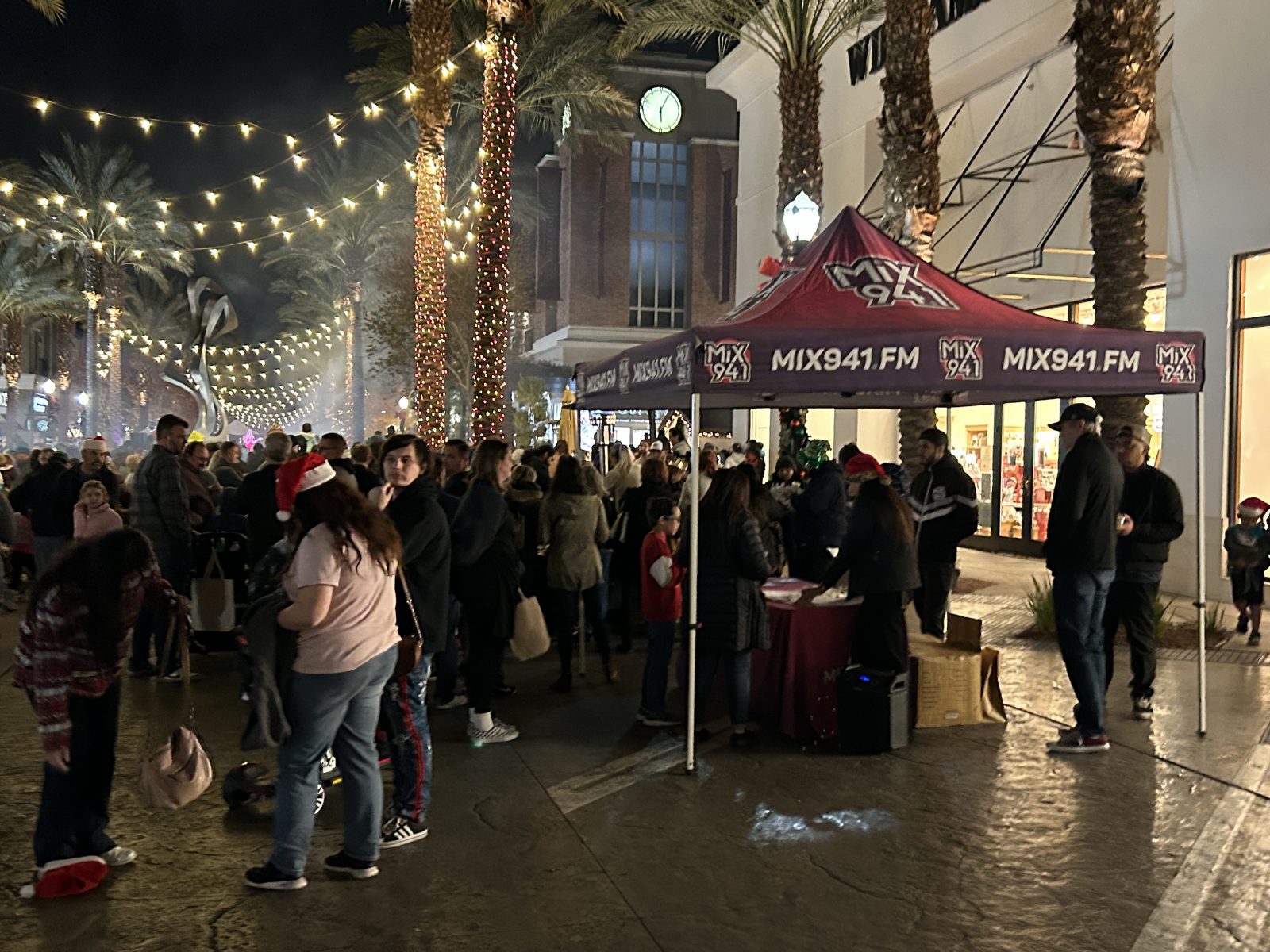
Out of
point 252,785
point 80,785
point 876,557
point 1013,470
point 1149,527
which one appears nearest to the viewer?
point 80,785

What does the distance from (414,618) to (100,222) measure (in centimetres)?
4213

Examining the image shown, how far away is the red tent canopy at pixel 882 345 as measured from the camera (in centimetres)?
641

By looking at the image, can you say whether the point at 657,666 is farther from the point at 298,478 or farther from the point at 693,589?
the point at 298,478

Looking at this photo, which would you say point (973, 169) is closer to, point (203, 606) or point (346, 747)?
point (203, 606)

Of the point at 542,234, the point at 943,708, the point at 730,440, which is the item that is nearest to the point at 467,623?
the point at 943,708

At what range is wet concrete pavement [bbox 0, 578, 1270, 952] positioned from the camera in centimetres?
431

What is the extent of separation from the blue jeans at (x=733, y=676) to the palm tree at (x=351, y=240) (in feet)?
124

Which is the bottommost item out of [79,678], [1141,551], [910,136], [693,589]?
[79,678]

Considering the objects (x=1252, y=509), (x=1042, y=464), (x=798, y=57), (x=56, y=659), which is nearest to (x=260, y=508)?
(x=56, y=659)

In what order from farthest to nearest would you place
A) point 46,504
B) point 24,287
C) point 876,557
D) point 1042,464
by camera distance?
point 24,287 → point 1042,464 → point 46,504 → point 876,557

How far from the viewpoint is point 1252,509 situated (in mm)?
10844

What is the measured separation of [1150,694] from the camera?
799 cm

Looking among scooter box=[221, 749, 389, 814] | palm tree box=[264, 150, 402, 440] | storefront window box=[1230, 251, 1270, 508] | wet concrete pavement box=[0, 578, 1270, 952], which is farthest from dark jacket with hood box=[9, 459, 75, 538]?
palm tree box=[264, 150, 402, 440]

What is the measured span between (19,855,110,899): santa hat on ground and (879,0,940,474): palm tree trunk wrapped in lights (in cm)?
1162
